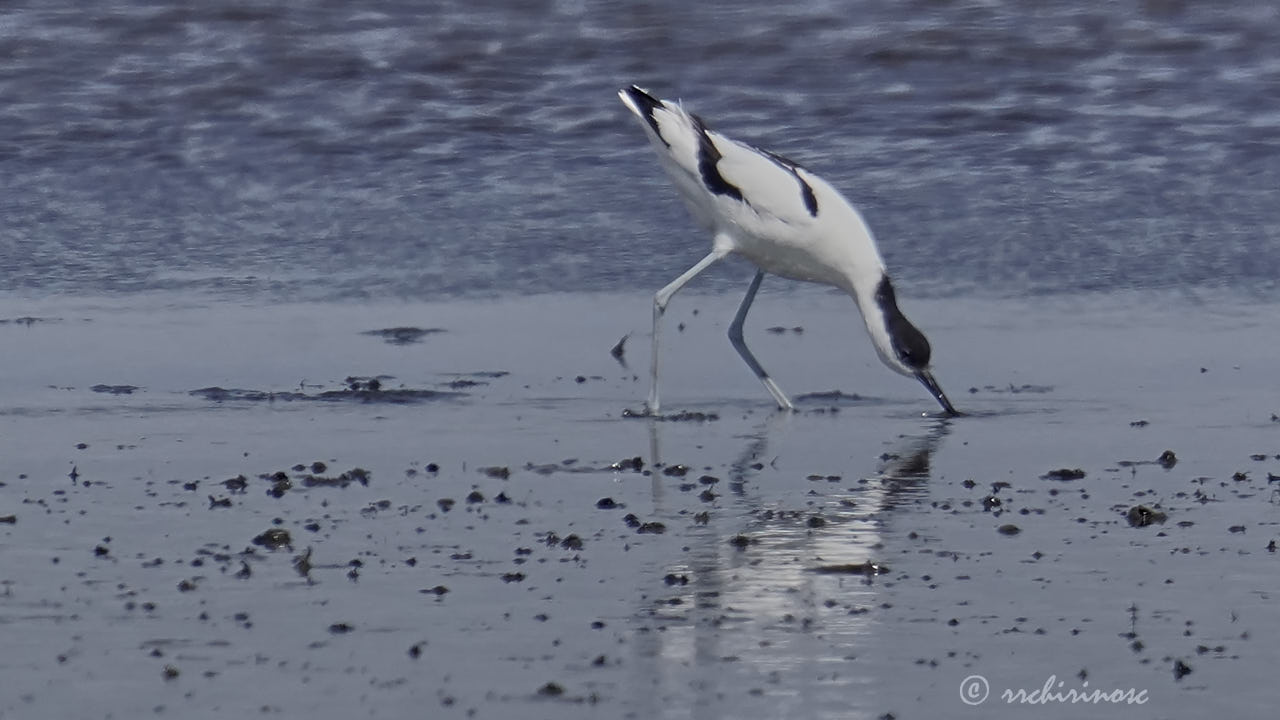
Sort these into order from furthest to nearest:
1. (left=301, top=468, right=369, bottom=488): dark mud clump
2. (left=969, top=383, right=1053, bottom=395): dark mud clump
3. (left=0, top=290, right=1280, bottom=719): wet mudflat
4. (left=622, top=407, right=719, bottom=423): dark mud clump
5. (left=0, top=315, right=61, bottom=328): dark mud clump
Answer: (left=0, top=315, right=61, bottom=328): dark mud clump
(left=969, top=383, right=1053, bottom=395): dark mud clump
(left=622, top=407, right=719, bottom=423): dark mud clump
(left=301, top=468, right=369, bottom=488): dark mud clump
(left=0, top=290, right=1280, bottom=719): wet mudflat

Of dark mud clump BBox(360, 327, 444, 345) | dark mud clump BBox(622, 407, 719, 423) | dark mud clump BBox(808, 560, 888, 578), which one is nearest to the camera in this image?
dark mud clump BBox(808, 560, 888, 578)

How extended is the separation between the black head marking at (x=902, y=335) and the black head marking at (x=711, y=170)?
2.58ft

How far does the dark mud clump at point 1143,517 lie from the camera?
7230 millimetres

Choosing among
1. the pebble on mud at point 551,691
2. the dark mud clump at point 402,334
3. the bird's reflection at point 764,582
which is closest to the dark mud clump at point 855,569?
the bird's reflection at point 764,582

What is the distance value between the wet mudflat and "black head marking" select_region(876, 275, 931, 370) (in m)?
0.22

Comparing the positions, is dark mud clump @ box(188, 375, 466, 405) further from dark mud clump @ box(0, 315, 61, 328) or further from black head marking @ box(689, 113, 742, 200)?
dark mud clump @ box(0, 315, 61, 328)

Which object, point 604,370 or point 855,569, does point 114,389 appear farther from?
point 855,569

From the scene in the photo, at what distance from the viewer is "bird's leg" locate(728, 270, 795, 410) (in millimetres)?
9664

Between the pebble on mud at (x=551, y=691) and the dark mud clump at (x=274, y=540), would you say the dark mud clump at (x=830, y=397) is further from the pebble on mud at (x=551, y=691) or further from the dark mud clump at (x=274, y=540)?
the pebble on mud at (x=551, y=691)

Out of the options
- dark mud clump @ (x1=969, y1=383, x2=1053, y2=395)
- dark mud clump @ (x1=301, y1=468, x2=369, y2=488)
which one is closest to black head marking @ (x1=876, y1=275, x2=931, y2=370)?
dark mud clump @ (x1=969, y1=383, x2=1053, y2=395)

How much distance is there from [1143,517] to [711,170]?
11.8 feet

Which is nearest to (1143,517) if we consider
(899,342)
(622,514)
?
(622,514)

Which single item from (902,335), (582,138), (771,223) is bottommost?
(582,138)

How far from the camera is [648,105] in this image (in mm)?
10820
